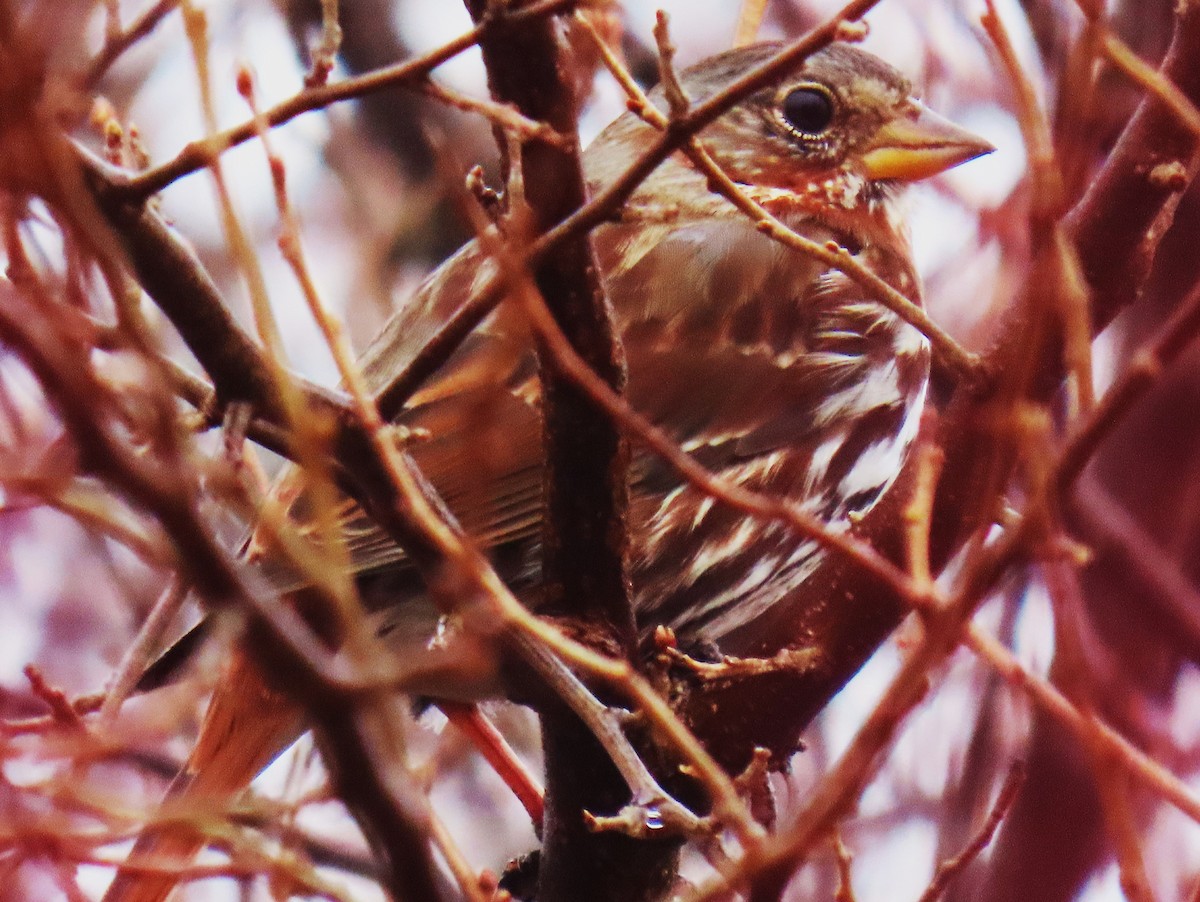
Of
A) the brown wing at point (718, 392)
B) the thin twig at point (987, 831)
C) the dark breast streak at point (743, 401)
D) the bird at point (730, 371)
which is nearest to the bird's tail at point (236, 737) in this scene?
the bird at point (730, 371)

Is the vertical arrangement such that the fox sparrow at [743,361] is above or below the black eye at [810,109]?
below

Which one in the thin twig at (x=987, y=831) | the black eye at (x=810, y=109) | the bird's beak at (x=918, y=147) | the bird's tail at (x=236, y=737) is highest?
the black eye at (x=810, y=109)

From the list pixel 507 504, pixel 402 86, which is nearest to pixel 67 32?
pixel 402 86

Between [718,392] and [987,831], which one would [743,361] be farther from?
[987,831]

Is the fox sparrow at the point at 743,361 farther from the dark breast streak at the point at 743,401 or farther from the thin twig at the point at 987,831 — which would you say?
the thin twig at the point at 987,831

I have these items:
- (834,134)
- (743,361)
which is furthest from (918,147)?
(743,361)

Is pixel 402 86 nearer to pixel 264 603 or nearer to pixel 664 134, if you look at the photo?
pixel 664 134

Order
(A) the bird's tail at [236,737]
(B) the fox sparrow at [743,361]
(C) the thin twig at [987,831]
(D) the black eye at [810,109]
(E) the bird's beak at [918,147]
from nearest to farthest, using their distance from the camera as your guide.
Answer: (C) the thin twig at [987,831]
(A) the bird's tail at [236,737]
(B) the fox sparrow at [743,361]
(E) the bird's beak at [918,147]
(D) the black eye at [810,109]

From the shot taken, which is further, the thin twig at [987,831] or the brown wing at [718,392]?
the brown wing at [718,392]
